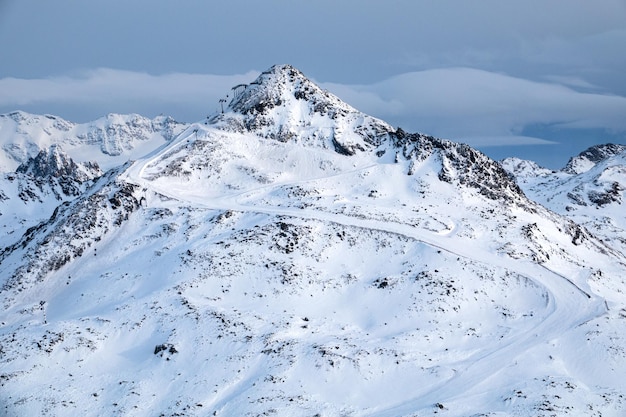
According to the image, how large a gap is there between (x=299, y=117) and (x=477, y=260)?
49622mm

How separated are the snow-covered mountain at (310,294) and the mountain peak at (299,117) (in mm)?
3363

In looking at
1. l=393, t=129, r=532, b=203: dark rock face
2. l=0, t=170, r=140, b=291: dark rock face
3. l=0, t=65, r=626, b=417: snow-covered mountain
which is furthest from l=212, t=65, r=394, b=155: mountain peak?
l=0, t=170, r=140, b=291: dark rock face

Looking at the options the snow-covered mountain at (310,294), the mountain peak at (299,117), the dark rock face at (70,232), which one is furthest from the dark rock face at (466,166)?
the dark rock face at (70,232)

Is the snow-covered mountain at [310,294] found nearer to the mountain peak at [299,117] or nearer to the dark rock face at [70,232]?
the dark rock face at [70,232]

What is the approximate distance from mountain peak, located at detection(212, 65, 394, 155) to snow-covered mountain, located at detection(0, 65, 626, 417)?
3.36 metres

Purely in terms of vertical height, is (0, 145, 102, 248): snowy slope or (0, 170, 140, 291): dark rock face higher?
(0, 170, 140, 291): dark rock face

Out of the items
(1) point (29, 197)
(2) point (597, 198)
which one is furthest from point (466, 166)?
(1) point (29, 197)

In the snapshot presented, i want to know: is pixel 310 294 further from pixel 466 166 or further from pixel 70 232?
pixel 466 166

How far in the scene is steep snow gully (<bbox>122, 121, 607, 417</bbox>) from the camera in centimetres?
3947

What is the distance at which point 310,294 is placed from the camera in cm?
5438

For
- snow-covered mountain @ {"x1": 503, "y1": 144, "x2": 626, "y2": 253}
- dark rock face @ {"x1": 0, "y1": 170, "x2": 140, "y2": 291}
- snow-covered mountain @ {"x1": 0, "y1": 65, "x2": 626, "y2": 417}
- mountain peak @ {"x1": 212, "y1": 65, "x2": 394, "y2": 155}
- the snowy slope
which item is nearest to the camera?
snow-covered mountain @ {"x1": 0, "y1": 65, "x2": 626, "y2": 417}

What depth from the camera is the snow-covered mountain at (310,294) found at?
129 feet

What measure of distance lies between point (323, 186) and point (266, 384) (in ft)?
138

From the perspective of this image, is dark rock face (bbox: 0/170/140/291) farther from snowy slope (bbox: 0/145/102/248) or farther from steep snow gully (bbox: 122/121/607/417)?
snowy slope (bbox: 0/145/102/248)
